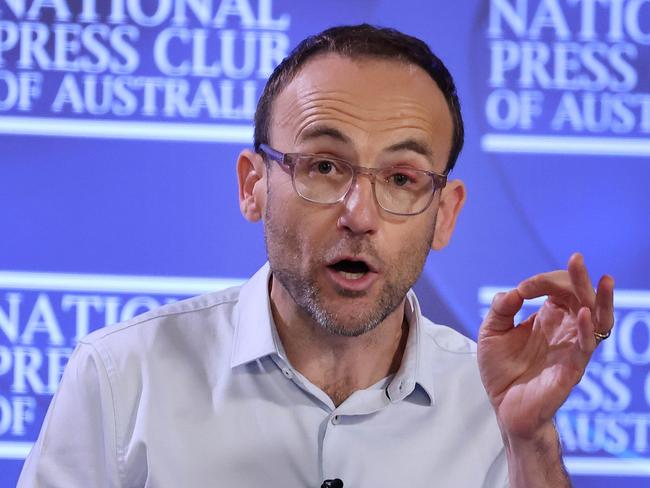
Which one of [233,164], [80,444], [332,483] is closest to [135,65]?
[233,164]

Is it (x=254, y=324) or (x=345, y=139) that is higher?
(x=345, y=139)

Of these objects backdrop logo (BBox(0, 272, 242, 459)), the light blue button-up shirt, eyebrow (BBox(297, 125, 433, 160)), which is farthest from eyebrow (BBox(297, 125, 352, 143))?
backdrop logo (BBox(0, 272, 242, 459))

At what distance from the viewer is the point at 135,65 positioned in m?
2.46

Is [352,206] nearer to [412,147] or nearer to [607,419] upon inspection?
[412,147]

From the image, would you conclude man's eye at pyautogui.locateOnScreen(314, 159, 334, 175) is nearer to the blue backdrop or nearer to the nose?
the nose

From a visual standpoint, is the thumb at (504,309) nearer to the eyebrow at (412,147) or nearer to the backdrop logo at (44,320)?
the eyebrow at (412,147)

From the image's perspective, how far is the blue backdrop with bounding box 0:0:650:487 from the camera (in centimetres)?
245

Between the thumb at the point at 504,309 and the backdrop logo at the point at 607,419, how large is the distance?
81 centimetres

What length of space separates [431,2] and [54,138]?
1042 millimetres

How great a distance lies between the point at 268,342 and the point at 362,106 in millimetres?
493

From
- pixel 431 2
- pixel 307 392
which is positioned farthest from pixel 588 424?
pixel 431 2

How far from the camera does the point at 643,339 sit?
251 centimetres

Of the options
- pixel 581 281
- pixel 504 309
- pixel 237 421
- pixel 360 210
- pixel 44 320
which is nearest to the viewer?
pixel 581 281

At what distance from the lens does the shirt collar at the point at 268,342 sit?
1.89 m
